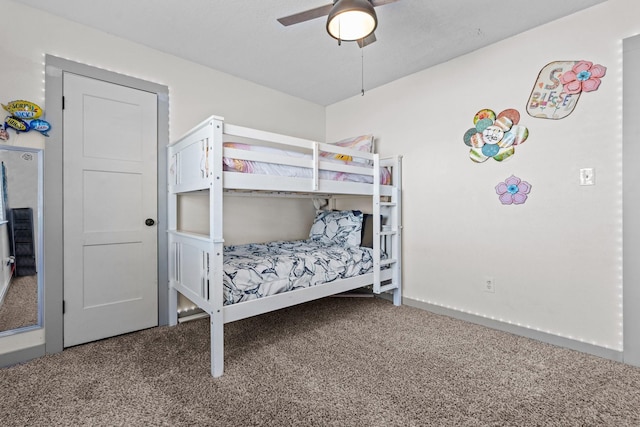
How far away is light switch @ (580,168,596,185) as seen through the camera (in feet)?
6.55

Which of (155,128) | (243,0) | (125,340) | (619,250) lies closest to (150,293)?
(125,340)

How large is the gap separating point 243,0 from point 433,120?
6.19ft

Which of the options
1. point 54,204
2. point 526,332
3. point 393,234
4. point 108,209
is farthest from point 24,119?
point 526,332

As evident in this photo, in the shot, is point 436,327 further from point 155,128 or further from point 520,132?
point 155,128

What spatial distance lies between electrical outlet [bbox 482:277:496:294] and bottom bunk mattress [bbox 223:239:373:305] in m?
0.97

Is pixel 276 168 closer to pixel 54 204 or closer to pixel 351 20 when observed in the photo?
pixel 351 20

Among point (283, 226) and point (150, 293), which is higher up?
point (283, 226)

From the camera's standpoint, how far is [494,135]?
244 cm

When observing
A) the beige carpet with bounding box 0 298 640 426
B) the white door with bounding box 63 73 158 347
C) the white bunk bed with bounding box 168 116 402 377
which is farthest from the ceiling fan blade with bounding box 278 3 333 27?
the beige carpet with bounding box 0 298 640 426

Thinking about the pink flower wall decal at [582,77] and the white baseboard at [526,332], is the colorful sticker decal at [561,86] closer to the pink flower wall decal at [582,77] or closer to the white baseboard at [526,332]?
the pink flower wall decal at [582,77]

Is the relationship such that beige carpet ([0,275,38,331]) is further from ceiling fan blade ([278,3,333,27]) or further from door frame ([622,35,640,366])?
door frame ([622,35,640,366])

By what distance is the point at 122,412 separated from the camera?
1.45 m

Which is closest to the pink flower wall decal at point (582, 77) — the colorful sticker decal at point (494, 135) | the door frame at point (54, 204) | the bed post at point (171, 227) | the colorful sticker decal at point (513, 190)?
the colorful sticker decal at point (494, 135)

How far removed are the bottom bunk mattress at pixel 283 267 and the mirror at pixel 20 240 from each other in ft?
4.15
